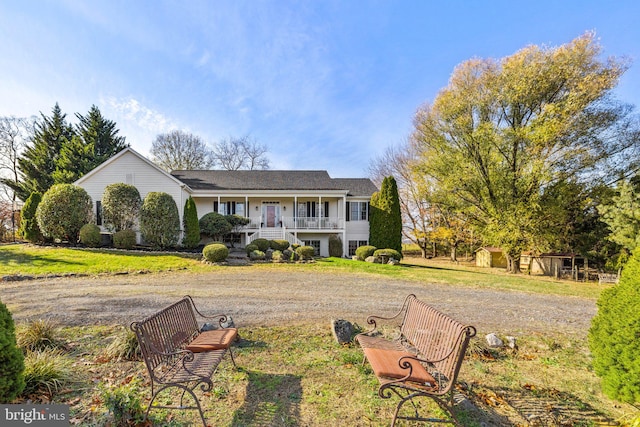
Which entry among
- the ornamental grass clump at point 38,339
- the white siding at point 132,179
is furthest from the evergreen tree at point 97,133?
the ornamental grass clump at point 38,339

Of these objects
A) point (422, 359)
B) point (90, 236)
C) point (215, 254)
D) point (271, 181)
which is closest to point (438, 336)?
point (422, 359)

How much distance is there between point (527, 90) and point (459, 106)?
12.2 feet

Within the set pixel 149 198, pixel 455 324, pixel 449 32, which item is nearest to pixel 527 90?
pixel 449 32

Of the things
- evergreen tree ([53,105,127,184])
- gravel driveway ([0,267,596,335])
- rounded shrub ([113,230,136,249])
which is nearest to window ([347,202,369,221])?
gravel driveway ([0,267,596,335])

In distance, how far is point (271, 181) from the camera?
21.7 metres

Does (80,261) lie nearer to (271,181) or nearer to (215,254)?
(215,254)

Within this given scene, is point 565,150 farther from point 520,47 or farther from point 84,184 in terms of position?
point 84,184

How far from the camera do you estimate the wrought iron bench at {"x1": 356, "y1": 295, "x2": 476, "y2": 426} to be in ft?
8.80

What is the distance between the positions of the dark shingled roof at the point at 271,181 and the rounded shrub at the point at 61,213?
6773 millimetres

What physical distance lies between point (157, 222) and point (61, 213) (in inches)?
197

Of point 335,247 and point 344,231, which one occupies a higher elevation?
point 344,231

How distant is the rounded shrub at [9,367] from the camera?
2.48m

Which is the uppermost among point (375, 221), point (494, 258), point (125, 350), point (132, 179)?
point (132, 179)

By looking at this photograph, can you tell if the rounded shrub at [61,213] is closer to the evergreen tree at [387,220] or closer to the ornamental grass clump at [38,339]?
the ornamental grass clump at [38,339]
